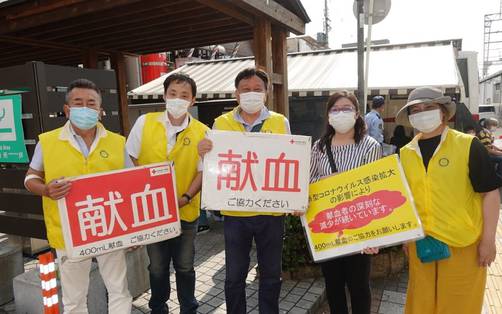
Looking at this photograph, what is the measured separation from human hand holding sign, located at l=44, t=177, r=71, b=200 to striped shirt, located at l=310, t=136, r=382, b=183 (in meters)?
1.77

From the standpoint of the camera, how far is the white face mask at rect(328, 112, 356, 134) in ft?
8.65

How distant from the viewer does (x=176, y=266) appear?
2988mm

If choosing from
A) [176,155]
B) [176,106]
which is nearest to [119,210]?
[176,155]

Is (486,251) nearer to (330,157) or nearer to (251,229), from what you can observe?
(330,157)

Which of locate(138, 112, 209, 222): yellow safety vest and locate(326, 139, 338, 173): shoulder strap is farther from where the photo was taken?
locate(138, 112, 209, 222): yellow safety vest

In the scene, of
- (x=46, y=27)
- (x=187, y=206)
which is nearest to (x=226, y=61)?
(x=46, y=27)

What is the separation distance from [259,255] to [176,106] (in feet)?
4.38

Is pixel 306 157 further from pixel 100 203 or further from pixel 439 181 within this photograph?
pixel 100 203

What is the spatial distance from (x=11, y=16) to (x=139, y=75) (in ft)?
37.2

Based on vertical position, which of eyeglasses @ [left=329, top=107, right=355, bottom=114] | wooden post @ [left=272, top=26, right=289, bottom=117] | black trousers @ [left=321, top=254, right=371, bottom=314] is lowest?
black trousers @ [left=321, top=254, right=371, bottom=314]

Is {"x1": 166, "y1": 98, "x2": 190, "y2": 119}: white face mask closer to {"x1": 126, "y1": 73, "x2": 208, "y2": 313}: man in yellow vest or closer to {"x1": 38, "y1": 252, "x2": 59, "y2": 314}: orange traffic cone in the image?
{"x1": 126, "y1": 73, "x2": 208, "y2": 313}: man in yellow vest

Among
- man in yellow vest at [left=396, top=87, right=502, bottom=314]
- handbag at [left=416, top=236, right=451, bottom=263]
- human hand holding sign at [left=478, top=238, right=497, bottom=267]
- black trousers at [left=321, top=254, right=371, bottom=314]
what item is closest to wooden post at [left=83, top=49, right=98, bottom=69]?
black trousers at [left=321, top=254, right=371, bottom=314]

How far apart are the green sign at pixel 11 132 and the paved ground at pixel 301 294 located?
1600 millimetres

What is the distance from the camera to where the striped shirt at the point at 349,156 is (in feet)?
8.61
